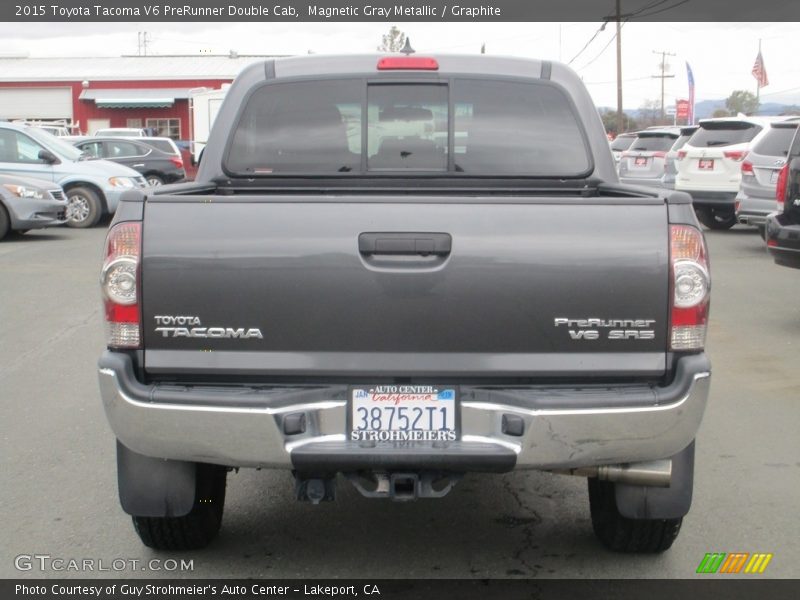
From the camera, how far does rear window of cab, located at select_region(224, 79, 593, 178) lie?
5.03 meters

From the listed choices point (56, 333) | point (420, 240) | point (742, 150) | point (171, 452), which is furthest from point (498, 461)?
point (742, 150)

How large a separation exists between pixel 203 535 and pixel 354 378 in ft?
3.83

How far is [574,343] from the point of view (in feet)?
12.3

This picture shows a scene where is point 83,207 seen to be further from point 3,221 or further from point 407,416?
point 407,416

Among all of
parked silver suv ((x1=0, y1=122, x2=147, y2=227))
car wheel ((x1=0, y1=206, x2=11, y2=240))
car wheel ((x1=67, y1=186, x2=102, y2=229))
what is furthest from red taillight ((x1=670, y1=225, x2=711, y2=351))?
car wheel ((x1=67, y1=186, x2=102, y2=229))

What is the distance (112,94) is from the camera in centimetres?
5566

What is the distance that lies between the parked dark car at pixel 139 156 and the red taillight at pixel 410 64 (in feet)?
66.6

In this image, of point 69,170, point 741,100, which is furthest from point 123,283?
point 741,100

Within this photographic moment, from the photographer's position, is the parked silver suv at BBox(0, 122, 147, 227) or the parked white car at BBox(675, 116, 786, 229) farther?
the parked silver suv at BBox(0, 122, 147, 227)

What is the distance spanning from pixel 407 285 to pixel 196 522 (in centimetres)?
141

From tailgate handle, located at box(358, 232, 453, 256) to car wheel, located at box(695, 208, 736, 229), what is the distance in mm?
16174

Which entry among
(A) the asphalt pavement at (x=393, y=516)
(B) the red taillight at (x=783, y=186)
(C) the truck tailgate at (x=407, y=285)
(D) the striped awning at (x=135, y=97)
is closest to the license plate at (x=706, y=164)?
(B) the red taillight at (x=783, y=186)

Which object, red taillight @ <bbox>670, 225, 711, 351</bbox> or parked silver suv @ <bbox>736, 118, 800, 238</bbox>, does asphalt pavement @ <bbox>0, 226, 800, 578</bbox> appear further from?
parked silver suv @ <bbox>736, 118, 800, 238</bbox>

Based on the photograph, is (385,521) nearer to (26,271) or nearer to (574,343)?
(574,343)
